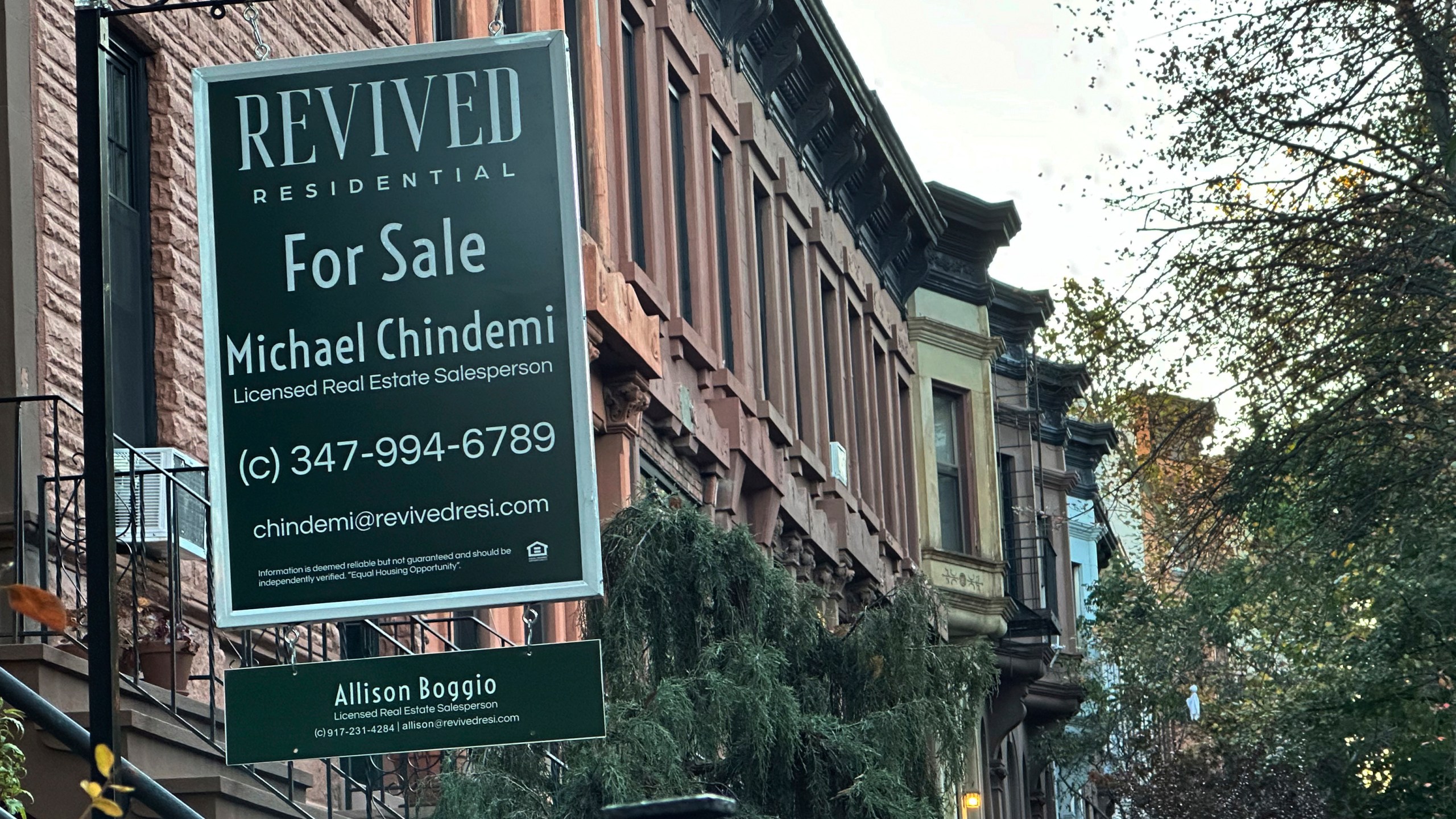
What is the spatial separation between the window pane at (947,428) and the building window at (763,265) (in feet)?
31.3

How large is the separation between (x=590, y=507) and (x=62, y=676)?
298 cm

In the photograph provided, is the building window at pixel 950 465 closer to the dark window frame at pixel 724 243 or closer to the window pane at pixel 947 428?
the window pane at pixel 947 428

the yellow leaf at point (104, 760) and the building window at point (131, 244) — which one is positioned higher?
the building window at point (131, 244)

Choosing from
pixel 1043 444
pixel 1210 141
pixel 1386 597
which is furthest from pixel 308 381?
pixel 1043 444

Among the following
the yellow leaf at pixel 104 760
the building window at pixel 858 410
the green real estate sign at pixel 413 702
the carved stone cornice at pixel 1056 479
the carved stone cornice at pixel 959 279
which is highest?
the carved stone cornice at pixel 959 279

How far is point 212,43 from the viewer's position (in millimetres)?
12828

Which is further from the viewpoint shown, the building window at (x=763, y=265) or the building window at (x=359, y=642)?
the building window at (x=763, y=265)

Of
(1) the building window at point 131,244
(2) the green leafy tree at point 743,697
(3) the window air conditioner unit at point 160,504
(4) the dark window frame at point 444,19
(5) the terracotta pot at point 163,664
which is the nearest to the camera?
(2) the green leafy tree at point 743,697

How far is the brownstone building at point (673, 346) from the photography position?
34.1 feet

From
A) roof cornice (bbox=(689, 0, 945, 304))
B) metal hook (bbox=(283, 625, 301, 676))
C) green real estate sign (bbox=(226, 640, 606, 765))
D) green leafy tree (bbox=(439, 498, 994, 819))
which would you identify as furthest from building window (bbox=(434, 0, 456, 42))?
green real estate sign (bbox=(226, 640, 606, 765))

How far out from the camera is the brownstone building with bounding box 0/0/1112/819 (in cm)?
1038

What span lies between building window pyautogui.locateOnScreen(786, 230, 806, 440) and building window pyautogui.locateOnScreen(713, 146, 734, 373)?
2210 millimetres

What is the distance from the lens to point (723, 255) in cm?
2236

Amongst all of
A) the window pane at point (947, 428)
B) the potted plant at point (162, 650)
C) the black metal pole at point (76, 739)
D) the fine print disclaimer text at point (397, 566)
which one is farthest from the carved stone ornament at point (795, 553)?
the black metal pole at point (76, 739)
